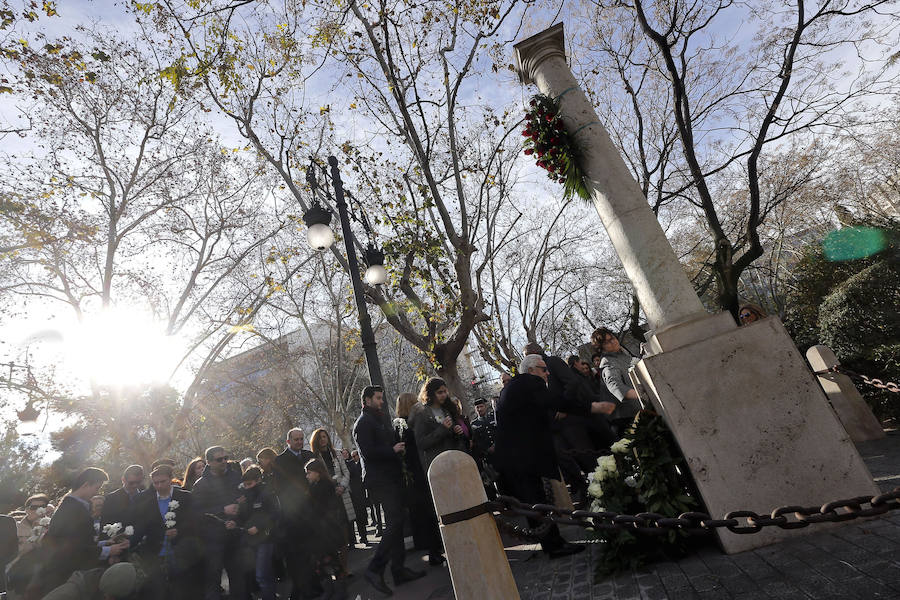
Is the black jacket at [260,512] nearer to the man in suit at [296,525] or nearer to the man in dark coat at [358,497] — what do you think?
the man in suit at [296,525]

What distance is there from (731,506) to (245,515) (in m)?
5.14

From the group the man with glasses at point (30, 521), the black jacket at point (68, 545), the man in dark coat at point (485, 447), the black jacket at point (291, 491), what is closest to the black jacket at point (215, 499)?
the black jacket at point (291, 491)

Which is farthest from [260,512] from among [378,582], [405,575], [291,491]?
[405,575]

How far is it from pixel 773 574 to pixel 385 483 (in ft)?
11.9

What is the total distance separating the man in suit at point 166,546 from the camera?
16.4ft

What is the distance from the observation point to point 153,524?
5.15 metres

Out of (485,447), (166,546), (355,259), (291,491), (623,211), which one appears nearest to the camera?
(623,211)

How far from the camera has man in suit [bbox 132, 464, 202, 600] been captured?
5000mm

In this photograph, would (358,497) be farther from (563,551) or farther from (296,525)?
(563,551)

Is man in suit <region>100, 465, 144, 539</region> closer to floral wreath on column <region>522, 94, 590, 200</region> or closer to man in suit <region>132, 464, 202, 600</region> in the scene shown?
man in suit <region>132, 464, 202, 600</region>

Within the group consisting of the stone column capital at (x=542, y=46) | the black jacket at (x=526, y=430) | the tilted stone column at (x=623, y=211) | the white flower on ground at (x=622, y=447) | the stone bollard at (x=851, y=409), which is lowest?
the stone bollard at (x=851, y=409)

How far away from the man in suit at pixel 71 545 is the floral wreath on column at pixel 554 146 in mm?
5776

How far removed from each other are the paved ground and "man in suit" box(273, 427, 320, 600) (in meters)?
1.79

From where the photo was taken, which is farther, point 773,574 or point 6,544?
point 6,544
